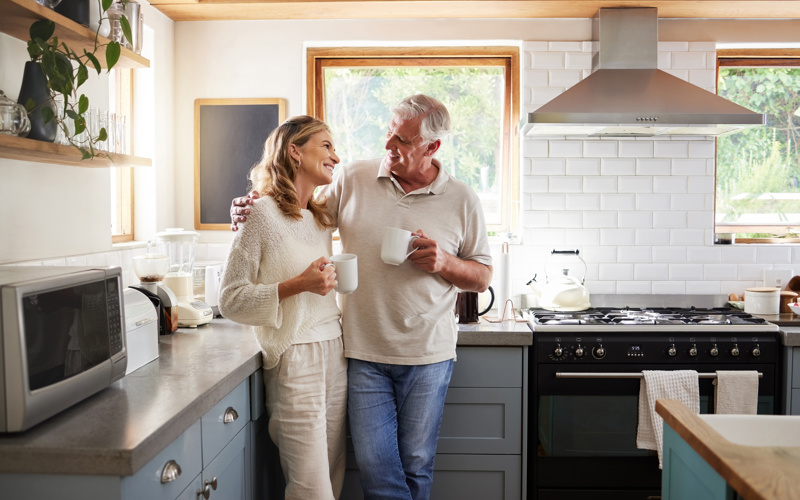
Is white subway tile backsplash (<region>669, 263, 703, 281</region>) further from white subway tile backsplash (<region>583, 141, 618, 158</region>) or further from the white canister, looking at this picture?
white subway tile backsplash (<region>583, 141, 618, 158</region>)

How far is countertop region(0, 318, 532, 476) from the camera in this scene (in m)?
1.31

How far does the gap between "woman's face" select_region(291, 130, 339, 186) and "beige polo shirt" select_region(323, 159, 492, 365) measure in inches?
7.6

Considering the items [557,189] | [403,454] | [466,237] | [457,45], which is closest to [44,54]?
[466,237]

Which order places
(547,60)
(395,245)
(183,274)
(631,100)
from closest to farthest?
(395,245) < (183,274) < (631,100) < (547,60)

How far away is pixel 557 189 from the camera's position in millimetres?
3469

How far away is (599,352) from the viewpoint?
285 centimetres

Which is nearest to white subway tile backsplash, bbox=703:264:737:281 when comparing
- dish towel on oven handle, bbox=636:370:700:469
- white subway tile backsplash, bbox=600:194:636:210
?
→ white subway tile backsplash, bbox=600:194:636:210

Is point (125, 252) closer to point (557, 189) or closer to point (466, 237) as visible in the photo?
point (466, 237)

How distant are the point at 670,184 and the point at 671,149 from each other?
0.18 meters

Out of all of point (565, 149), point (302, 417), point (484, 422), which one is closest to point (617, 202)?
point (565, 149)

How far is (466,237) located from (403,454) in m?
0.80

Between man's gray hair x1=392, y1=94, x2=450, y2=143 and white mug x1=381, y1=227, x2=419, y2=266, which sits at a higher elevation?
man's gray hair x1=392, y1=94, x2=450, y2=143

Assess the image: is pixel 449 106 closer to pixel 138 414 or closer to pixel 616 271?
pixel 616 271

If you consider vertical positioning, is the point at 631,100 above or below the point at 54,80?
above
